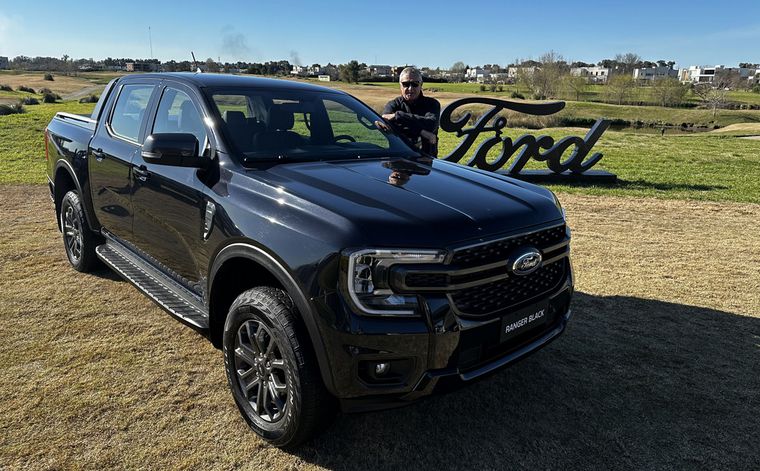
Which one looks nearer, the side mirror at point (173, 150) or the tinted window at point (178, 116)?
the side mirror at point (173, 150)

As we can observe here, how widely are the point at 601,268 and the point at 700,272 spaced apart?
1048mm

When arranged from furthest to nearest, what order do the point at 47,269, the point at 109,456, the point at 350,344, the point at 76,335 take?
the point at 47,269
the point at 76,335
the point at 109,456
the point at 350,344

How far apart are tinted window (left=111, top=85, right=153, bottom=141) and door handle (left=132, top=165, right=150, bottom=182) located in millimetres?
363

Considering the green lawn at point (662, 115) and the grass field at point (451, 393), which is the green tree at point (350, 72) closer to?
the green lawn at point (662, 115)

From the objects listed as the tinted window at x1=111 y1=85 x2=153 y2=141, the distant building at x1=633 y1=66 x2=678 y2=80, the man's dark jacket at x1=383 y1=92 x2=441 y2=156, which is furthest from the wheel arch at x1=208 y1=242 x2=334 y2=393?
the distant building at x1=633 y1=66 x2=678 y2=80

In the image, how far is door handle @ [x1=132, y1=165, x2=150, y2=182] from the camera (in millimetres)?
3727

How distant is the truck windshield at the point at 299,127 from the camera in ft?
11.1

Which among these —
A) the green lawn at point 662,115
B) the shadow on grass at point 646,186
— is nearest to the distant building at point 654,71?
the green lawn at point 662,115

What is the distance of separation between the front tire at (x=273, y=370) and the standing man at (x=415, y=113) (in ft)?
10.9

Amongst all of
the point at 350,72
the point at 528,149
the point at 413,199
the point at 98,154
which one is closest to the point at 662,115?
the point at 350,72

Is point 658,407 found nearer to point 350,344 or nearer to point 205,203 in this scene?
point 350,344

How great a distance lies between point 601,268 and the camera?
5.85 meters

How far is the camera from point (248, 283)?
123 inches

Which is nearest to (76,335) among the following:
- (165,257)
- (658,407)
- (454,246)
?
(165,257)
